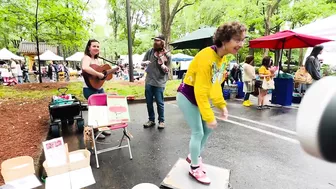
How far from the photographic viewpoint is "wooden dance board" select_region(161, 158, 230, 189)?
2.37 metres

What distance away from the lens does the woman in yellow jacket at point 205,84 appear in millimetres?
2018

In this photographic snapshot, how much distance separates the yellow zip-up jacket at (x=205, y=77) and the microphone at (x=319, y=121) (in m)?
1.39

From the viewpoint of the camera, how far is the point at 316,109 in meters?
0.58

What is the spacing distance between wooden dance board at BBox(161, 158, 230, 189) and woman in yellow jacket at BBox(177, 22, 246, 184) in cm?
9

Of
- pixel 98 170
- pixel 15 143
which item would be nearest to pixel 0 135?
pixel 15 143

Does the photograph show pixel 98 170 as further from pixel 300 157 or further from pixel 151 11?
pixel 151 11

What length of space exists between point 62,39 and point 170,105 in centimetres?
693

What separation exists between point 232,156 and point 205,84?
1.74m

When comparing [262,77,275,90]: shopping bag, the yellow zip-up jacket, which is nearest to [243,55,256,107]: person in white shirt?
[262,77,275,90]: shopping bag

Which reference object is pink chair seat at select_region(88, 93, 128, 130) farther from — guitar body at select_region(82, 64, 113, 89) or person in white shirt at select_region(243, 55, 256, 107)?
person in white shirt at select_region(243, 55, 256, 107)

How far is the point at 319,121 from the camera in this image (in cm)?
58

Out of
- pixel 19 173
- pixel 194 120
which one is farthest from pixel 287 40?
pixel 19 173

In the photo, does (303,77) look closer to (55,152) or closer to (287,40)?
(287,40)

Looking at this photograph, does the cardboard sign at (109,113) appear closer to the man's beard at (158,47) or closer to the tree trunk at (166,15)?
the man's beard at (158,47)
